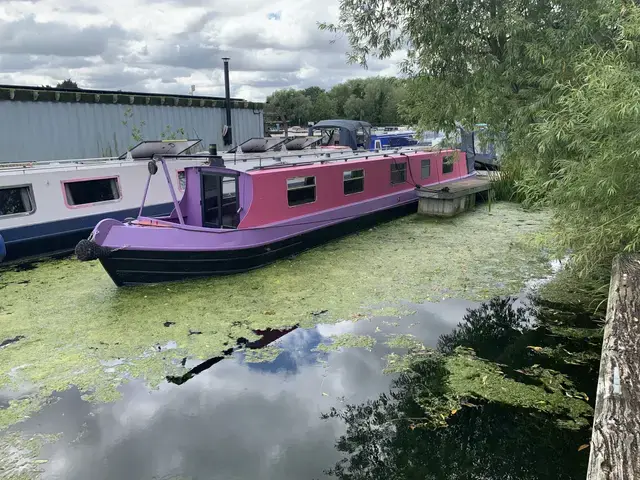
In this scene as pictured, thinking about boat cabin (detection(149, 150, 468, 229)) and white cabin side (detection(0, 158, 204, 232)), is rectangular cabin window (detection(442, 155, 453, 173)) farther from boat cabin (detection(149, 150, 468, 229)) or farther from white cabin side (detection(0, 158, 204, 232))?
white cabin side (detection(0, 158, 204, 232))

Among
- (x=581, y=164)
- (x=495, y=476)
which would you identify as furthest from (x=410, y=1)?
(x=495, y=476)

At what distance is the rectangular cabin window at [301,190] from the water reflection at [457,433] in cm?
388

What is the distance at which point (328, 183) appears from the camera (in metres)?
8.40

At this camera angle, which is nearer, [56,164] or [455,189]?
[56,164]

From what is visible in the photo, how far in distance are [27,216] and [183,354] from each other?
14.7ft

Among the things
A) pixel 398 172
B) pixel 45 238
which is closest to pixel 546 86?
pixel 398 172

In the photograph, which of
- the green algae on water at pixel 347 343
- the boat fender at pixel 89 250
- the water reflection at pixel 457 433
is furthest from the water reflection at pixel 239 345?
the boat fender at pixel 89 250

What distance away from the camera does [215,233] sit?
6488mm

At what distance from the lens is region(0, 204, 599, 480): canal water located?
3.29 m

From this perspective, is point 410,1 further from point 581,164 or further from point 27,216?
point 27,216

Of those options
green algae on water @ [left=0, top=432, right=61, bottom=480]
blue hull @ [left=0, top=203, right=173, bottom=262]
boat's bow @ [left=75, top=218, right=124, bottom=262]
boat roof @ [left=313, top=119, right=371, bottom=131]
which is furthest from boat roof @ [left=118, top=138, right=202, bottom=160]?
green algae on water @ [left=0, top=432, right=61, bottom=480]

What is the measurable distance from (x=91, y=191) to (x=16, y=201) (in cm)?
116

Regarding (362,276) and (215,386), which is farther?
(362,276)

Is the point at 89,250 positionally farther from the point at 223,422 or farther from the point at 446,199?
the point at 446,199
